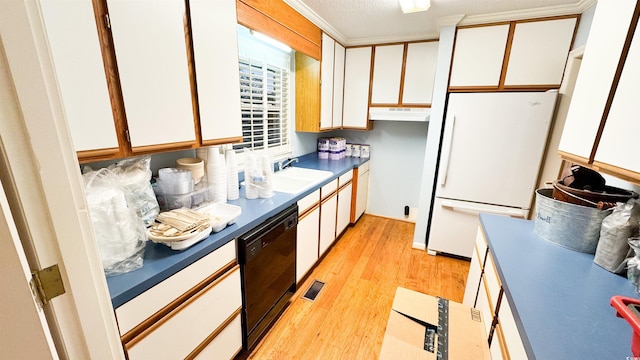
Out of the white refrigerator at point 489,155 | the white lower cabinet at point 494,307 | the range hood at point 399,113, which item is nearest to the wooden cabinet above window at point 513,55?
the white refrigerator at point 489,155

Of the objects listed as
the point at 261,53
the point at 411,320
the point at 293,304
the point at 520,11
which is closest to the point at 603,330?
the point at 411,320

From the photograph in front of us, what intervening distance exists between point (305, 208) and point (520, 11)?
233cm

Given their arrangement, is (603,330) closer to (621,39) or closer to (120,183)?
(621,39)

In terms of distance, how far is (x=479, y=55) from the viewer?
2.19 meters

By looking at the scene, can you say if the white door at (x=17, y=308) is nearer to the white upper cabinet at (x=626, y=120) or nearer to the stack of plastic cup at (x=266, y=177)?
the stack of plastic cup at (x=266, y=177)

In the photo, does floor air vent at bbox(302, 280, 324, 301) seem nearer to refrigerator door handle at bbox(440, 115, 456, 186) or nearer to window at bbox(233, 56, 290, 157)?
window at bbox(233, 56, 290, 157)

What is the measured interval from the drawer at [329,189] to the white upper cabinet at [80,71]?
1.59 m

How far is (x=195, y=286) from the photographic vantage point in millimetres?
1104

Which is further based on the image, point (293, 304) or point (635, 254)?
point (293, 304)

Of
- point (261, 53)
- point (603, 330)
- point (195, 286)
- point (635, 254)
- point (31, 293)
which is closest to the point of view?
point (31, 293)

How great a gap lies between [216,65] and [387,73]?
7.03 ft

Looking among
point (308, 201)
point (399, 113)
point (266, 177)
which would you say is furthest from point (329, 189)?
point (399, 113)

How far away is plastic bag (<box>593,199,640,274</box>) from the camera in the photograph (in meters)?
0.99

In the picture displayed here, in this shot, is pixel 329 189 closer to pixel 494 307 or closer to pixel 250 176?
pixel 250 176
